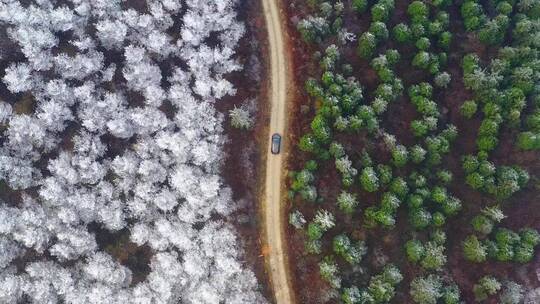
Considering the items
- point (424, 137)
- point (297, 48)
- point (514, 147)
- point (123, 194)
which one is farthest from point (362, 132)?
point (123, 194)

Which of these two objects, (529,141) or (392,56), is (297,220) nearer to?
(392,56)

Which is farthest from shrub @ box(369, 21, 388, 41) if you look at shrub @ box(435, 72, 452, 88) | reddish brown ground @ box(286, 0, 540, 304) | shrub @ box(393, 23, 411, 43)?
shrub @ box(435, 72, 452, 88)

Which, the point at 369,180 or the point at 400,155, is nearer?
the point at 369,180

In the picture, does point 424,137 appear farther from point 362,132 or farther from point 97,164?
point 97,164

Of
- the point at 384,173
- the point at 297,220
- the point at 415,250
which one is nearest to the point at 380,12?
the point at 384,173

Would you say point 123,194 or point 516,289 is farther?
point 123,194

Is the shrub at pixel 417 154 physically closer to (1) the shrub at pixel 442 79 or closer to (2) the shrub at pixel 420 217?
(2) the shrub at pixel 420 217

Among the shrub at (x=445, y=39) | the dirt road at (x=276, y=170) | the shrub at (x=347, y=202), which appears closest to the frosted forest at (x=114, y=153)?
the dirt road at (x=276, y=170)
